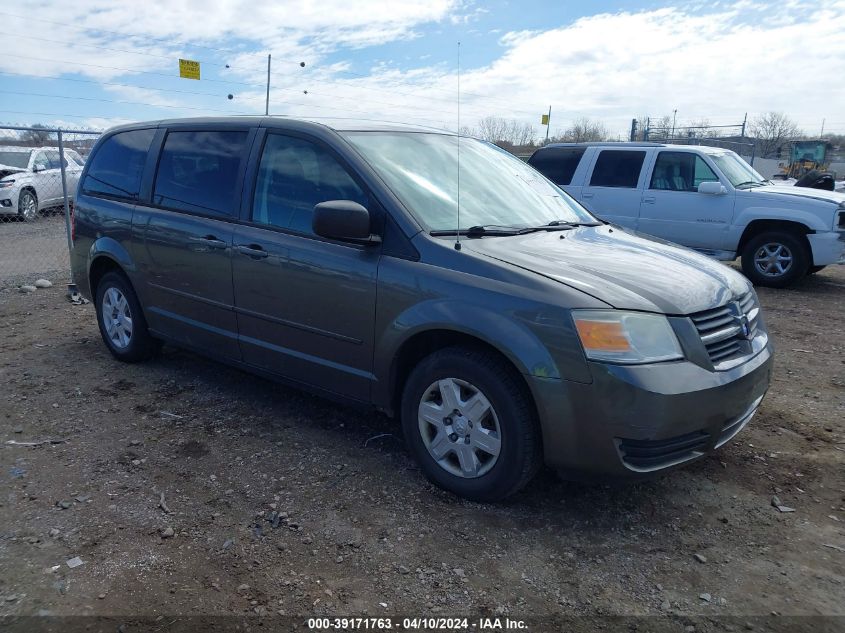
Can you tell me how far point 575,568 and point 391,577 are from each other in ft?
2.53

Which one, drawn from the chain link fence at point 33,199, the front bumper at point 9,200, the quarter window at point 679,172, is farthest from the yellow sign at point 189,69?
the quarter window at point 679,172

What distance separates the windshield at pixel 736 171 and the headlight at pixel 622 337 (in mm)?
7187

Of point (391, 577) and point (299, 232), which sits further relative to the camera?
point (299, 232)

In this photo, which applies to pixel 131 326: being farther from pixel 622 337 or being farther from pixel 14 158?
pixel 14 158

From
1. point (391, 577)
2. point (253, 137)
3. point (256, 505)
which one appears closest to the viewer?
point (391, 577)

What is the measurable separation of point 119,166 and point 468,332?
3.55 metres

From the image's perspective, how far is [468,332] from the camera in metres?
3.04

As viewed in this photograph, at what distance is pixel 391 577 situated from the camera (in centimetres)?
269

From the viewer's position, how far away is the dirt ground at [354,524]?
2574mm

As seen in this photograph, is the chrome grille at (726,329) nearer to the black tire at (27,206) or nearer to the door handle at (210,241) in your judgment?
the door handle at (210,241)

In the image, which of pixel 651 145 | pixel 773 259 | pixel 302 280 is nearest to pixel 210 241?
pixel 302 280

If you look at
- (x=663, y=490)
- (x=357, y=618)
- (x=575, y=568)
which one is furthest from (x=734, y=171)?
(x=357, y=618)

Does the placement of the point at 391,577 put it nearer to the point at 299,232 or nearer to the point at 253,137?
the point at 299,232

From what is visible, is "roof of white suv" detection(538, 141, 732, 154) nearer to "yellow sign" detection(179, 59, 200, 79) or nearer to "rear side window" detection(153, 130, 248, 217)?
"rear side window" detection(153, 130, 248, 217)
